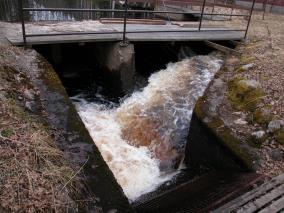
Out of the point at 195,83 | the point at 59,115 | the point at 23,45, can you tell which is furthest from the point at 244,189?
the point at 23,45

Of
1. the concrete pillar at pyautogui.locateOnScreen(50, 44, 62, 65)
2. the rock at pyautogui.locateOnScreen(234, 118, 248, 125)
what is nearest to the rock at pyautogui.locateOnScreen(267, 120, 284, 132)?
the rock at pyautogui.locateOnScreen(234, 118, 248, 125)

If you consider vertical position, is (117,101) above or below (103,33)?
below

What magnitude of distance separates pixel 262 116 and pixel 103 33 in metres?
4.51

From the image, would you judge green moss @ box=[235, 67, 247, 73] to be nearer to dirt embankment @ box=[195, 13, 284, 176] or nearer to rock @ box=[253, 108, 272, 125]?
dirt embankment @ box=[195, 13, 284, 176]

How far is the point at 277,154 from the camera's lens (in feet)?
14.9

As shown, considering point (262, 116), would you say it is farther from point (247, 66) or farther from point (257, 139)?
point (247, 66)

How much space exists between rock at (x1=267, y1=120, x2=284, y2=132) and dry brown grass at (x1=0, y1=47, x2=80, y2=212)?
3.22 metres

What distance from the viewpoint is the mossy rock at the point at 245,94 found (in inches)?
225

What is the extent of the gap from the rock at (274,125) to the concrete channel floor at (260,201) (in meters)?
1.22

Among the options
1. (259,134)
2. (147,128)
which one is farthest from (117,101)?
(259,134)

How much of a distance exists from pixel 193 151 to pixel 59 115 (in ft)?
8.00

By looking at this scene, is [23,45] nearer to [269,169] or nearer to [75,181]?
[75,181]

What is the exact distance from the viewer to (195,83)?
7.92 metres

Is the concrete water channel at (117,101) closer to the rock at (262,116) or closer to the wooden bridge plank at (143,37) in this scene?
the wooden bridge plank at (143,37)
